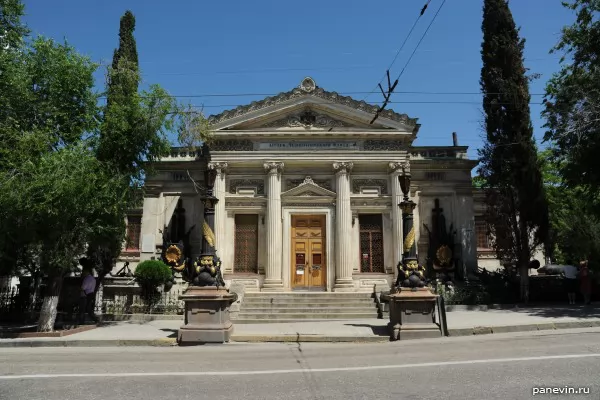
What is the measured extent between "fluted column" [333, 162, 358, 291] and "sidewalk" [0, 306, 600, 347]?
4160 millimetres

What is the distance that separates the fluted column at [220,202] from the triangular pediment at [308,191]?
295 cm

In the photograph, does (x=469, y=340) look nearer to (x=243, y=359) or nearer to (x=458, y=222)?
(x=243, y=359)

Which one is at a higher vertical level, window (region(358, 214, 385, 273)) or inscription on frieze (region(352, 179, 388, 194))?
inscription on frieze (region(352, 179, 388, 194))

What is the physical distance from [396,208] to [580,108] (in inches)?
334

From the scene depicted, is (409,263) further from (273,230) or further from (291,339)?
(273,230)

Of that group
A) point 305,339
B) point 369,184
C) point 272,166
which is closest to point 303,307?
point 305,339

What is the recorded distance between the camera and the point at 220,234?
21297 millimetres

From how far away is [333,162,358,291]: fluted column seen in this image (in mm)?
20594

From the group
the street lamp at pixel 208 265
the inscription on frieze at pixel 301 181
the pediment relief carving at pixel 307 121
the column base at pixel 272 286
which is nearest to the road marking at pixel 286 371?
the street lamp at pixel 208 265

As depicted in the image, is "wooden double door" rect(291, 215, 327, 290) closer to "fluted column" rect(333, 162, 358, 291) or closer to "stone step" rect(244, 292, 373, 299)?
"fluted column" rect(333, 162, 358, 291)

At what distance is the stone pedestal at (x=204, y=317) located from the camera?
11.8 meters

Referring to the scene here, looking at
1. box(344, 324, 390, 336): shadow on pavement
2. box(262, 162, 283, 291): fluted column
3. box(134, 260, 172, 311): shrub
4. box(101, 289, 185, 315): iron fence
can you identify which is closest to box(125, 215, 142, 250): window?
box(101, 289, 185, 315): iron fence

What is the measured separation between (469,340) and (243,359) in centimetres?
564

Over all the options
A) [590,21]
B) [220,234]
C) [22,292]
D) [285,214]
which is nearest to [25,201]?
[22,292]
